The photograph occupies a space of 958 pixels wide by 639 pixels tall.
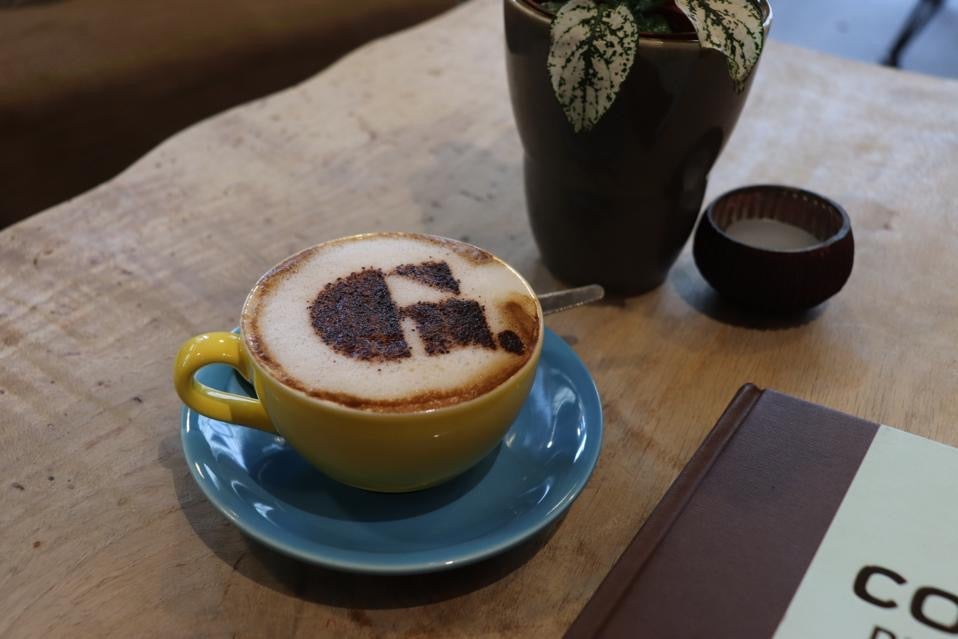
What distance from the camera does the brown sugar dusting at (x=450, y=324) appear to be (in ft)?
1.68

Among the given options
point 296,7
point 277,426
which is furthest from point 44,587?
point 296,7

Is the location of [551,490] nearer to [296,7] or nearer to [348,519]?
[348,519]

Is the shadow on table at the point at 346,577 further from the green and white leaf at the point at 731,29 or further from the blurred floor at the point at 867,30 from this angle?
the blurred floor at the point at 867,30

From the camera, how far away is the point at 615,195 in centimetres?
69

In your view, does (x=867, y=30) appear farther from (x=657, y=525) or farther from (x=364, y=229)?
(x=657, y=525)

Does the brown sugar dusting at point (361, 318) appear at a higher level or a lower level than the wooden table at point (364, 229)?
higher

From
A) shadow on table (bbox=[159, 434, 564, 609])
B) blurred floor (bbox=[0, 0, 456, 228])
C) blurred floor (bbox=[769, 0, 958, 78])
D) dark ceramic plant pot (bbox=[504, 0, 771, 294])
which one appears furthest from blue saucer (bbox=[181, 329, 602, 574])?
blurred floor (bbox=[769, 0, 958, 78])

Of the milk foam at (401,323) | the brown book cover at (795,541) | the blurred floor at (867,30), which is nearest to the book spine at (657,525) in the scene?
the brown book cover at (795,541)

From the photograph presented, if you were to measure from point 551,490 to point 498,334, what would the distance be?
0.10m

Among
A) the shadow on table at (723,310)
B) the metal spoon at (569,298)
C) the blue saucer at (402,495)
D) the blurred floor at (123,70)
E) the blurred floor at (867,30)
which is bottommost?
the blurred floor at (867,30)

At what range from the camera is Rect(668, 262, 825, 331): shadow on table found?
0.72 meters

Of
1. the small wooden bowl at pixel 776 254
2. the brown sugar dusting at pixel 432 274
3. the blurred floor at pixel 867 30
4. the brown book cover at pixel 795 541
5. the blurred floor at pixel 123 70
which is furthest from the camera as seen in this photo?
A: the blurred floor at pixel 867 30

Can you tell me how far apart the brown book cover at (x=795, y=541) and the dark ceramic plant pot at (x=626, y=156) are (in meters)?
0.20

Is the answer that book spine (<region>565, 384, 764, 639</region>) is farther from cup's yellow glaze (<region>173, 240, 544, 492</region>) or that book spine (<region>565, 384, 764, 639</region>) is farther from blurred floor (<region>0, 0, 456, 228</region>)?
blurred floor (<region>0, 0, 456, 228</region>)
